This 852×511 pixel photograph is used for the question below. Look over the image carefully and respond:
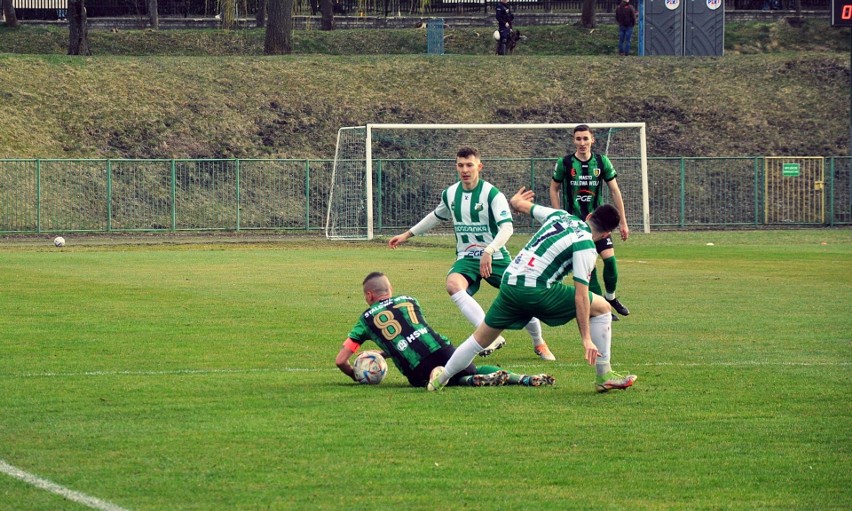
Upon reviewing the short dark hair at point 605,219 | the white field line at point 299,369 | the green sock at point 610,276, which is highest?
the short dark hair at point 605,219

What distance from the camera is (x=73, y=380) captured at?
10.7 m

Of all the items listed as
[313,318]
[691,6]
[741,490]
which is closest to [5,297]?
[313,318]

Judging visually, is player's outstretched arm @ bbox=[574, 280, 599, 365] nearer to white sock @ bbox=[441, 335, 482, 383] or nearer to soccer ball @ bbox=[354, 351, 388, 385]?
white sock @ bbox=[441, 335, 482, 383]

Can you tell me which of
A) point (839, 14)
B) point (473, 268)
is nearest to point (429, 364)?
point (473, 268)

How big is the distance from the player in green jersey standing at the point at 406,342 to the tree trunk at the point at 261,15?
47.2 m

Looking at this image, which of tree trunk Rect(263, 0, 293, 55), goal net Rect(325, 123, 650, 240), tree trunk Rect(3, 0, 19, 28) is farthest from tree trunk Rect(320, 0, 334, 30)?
goal net Rect(325, 123, 650, 240)

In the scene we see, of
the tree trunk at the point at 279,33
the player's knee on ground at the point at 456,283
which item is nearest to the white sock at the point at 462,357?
the player's knee on ground at the point at 456,283

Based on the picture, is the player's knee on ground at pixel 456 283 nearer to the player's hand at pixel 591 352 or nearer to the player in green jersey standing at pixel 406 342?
the player in green jersey standing at pixel 406 342

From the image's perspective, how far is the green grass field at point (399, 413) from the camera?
700 centimetres

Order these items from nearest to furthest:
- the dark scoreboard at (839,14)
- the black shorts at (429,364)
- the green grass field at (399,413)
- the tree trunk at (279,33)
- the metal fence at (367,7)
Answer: the green grass field at (399,413), the black shorts at (429,364), the dark scoreboard at (839,14), the tree trunk at (279,33), the metal fence at (367,7)

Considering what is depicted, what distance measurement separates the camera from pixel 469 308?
39.3ft

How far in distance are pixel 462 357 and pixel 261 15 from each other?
157 feet

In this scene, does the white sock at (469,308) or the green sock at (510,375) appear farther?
A: the white sock at (469,308)

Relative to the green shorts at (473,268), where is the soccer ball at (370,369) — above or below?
below
